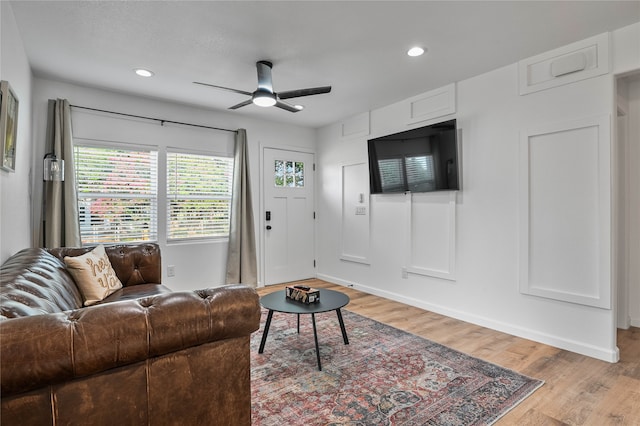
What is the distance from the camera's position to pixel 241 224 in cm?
468

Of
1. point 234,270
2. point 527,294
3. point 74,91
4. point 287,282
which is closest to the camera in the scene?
point 527,294

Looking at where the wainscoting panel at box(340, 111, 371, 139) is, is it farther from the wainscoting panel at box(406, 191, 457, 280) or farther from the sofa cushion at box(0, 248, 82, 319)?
the sofa cushion at box(0, 248, 82, 319)

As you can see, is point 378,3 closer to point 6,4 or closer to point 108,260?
point 6,4

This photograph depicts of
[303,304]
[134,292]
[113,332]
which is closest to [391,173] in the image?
[303,304]

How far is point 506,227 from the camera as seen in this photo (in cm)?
320

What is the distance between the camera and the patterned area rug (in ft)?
6.27

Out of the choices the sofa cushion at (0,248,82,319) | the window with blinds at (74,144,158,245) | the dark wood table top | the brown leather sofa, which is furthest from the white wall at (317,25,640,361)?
the sofa cushion at (0,248,82,319)

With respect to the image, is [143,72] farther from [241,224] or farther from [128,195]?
[241,224]

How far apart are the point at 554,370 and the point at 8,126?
4.08m

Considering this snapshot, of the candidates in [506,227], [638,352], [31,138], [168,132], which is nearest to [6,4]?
[31,138]

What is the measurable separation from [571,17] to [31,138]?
4.74 m

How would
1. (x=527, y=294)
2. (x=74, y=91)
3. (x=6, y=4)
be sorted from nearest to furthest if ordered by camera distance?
(x=6, y=4), (x=527, y=294), (x=74, y=91)

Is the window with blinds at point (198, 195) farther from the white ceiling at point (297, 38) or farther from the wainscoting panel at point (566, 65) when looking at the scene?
the wainscoting panel at point (566, 65)

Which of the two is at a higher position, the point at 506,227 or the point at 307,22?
the point at 307,22
